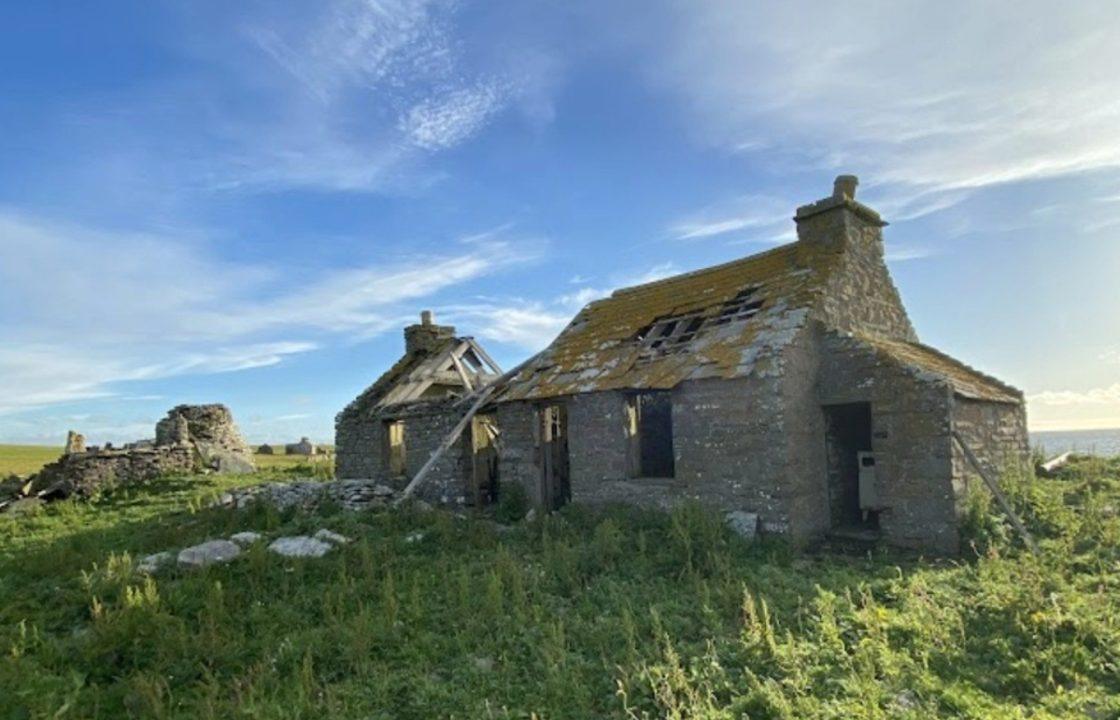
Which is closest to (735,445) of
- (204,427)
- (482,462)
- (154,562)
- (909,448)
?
(909,448)

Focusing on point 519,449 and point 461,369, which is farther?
point 461,369

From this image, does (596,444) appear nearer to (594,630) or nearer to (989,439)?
(594,630)

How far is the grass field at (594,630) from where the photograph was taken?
606 cm

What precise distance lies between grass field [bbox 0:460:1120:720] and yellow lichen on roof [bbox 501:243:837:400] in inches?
122

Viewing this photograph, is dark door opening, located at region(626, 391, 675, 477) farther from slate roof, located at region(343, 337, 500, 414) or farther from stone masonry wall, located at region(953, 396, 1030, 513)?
stone masonry wall, located at region(953, 396, 1030, 513)

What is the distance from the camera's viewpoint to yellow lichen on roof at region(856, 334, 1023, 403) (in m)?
11.9

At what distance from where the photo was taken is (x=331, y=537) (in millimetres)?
11953

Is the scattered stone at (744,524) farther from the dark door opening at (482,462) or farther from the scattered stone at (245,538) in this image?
the scattered stone at (245,538)

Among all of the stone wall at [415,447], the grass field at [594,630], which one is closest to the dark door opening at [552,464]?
the stone wall at [415,447]

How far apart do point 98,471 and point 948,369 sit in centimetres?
2428

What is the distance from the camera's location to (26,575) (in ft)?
35.3

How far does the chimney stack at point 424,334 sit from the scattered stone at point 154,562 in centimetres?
1096

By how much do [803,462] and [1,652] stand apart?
11.3m

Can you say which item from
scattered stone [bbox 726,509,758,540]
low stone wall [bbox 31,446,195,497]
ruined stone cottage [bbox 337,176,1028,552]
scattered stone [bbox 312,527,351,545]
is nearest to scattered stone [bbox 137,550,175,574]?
scattered stone [bbox 312,527,351,545]
